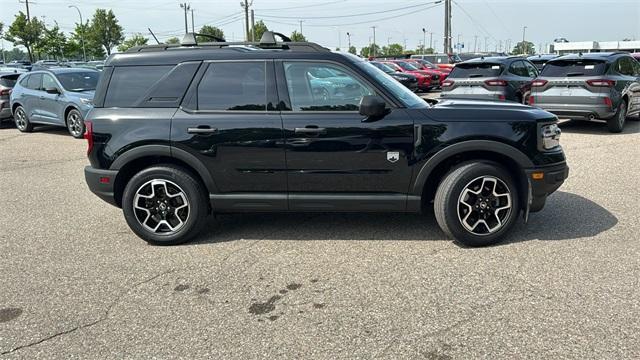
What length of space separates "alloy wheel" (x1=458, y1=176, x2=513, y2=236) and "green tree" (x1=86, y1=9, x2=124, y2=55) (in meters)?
69.6

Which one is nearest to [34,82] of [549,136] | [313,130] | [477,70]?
[477,70]

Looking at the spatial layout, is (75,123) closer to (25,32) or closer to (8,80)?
(8,80)

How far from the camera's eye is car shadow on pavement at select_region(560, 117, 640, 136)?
1073 centimetres

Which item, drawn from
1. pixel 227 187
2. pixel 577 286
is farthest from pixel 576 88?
pixel 227 187

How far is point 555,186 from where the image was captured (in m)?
4.50

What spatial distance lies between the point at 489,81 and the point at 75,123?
31.9ft

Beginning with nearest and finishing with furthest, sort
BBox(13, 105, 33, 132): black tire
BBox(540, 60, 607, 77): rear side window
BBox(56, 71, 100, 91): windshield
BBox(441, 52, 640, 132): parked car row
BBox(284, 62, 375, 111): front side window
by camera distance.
Result: BBox(284, 62, 375, 111): front side window → BBox(441, 52, 640, 132): parked car row → BBox(540, 60, 607, 77): rear side window → BBox(56, 71, 100, 91): windshield → BBox(13, 105, 33, 132): black tire

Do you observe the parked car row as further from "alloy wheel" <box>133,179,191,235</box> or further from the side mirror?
"alloy wheel" <box>133,179,191,235</box>

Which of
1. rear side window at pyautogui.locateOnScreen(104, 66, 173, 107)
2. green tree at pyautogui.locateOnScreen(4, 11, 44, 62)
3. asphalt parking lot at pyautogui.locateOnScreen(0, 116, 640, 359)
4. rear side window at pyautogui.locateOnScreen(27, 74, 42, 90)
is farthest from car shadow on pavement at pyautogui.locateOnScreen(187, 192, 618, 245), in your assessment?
green tree at pyautogui.locateOnScreen(4, 11, 44, 62)

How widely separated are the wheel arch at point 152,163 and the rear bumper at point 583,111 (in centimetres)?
770

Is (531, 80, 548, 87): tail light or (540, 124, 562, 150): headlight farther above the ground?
(531, 80, 548, 87): tail light

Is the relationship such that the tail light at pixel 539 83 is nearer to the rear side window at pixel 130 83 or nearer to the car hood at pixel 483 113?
the car hood at pixel 483 113

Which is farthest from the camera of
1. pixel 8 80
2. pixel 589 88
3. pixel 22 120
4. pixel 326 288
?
pixel 8 80

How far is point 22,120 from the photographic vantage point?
13.5 meters
